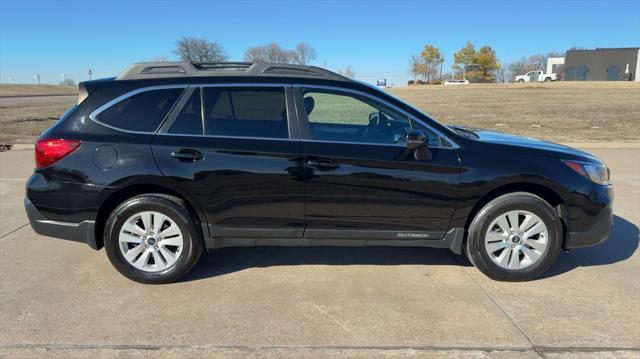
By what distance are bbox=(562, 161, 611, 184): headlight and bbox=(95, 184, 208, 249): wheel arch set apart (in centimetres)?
308

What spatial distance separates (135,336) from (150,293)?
0.66m

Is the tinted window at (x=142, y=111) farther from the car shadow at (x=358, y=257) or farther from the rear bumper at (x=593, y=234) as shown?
the rear bumper at (x=593, y=234)

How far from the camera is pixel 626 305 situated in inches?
137

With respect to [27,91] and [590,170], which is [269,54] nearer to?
[27,91]

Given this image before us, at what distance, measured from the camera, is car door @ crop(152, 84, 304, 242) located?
12.0 ft

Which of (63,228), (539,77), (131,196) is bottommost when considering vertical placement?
(63,228)

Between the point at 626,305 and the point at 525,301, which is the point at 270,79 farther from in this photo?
the point at 626,305

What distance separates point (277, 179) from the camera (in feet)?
12.1

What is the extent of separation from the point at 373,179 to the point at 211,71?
5.47 ft

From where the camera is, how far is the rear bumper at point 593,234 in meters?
3.89

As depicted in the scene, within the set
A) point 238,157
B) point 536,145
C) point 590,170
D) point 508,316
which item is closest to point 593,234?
point 590,170

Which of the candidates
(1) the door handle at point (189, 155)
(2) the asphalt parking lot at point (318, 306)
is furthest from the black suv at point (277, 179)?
(2) the asphalt parking lot at point (318, 306)

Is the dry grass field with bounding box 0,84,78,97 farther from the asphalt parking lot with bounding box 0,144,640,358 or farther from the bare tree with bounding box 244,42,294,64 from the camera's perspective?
the asphalt parking lot with bounding box 0,144,640,358

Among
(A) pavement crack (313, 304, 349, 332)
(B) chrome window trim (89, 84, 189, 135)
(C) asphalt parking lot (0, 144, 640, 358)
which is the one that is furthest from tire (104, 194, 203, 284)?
(A) pavement crack (313, 304, 349, 332)
